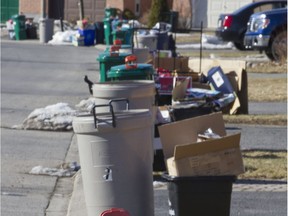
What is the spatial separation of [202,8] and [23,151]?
3310 cm

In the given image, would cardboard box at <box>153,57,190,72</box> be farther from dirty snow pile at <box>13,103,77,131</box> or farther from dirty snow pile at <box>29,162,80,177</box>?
dirty snow pile at <box>29,162,80,177</box>

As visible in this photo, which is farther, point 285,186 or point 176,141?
point 285,186

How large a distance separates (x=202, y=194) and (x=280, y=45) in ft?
60.3

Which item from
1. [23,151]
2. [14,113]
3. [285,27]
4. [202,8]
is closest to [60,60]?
[285,27]

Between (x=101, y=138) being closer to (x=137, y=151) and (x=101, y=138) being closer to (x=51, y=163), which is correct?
(x=137, y=151)

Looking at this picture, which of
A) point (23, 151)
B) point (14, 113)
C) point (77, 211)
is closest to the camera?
point (77, 211)

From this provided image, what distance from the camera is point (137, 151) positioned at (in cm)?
641

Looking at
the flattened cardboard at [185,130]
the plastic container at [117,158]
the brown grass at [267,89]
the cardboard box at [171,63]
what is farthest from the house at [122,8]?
the plastic container at [117,158]

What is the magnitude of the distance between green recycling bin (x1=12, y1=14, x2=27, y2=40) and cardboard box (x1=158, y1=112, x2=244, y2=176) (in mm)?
31085

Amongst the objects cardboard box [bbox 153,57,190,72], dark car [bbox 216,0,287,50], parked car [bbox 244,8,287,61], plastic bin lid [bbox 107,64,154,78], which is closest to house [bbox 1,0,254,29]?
dark car [bbox 216,0,287,50]

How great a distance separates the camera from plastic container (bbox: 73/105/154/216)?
6.35 meters

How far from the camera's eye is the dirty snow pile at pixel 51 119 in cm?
1371

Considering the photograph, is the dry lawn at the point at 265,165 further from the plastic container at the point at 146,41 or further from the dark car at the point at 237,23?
the dark car at the point at 237,23

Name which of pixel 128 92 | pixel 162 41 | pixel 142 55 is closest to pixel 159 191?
pixel 128 92
